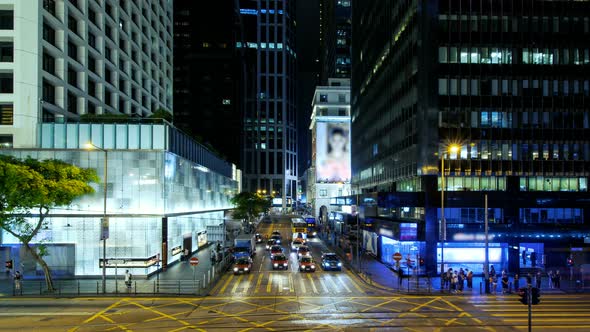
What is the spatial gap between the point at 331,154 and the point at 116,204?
98.7 meters

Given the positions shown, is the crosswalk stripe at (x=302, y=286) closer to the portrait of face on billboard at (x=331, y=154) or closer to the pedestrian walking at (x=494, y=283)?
the pedestrian walking at (x=494, y=283)

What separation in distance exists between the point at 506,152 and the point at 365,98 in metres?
37.4

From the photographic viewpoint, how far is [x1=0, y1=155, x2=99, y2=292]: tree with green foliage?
33.1 meters

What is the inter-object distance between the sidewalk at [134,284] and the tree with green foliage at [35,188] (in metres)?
2.13

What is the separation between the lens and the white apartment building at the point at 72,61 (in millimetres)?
44281

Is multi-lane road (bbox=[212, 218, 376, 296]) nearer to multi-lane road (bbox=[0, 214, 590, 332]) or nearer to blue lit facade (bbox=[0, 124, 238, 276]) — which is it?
multi-lane road (bbox=[0, 214, 590, 332])

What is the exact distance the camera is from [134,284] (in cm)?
3894

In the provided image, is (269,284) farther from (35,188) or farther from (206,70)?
(206,70)

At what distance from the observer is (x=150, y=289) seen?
3641cm

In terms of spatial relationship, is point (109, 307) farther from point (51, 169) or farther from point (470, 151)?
point (470, 151)

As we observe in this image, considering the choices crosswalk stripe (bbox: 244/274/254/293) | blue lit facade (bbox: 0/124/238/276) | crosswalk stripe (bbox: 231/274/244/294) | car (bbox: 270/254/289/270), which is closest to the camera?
crosswalk stripe (bbox: 231/274/244/294)

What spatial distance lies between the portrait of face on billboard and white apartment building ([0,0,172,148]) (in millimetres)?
63779

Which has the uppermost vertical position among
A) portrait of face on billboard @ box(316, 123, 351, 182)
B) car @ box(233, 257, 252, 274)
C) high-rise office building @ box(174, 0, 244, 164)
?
high-rise office building @ box(174, 0, 244, 164)

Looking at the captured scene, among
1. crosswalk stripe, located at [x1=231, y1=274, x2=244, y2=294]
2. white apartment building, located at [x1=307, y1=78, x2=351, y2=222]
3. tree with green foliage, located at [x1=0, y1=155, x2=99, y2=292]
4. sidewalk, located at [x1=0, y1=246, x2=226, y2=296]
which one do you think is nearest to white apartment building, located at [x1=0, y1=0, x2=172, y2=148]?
tree with green foliage, located at [x1=0, y1=155, x2=99, y2=292]
